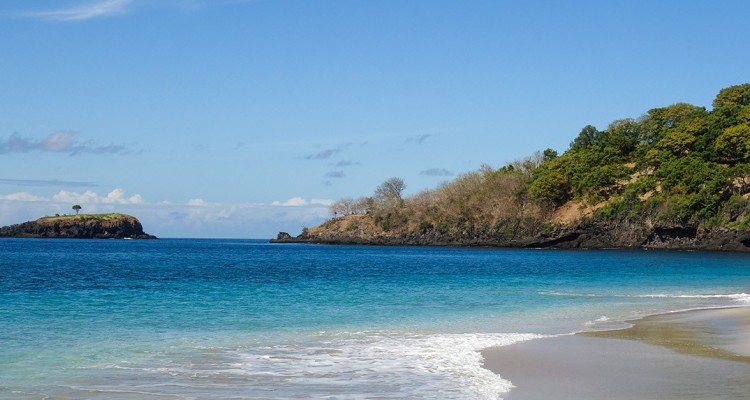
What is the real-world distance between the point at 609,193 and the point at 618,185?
187 cm

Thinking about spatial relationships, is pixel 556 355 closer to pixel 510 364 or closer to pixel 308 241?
pixel 510 364

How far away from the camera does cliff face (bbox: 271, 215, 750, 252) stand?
304ft

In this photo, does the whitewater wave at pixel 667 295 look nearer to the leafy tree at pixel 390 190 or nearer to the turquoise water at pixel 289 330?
the turquoise water at pixel 289 330

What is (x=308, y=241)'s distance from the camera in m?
176

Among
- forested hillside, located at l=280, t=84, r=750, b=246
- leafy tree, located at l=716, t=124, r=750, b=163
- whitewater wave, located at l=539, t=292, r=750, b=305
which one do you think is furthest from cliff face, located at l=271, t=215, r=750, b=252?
whitewater wave, located at l=539, t=292, r=750, b=305

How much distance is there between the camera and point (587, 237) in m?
111

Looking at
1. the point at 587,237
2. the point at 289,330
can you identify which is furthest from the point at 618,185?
the point at 289,330

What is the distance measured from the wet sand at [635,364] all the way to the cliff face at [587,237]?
78381 millimetres

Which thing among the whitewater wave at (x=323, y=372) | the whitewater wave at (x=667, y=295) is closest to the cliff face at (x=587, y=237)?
the whitewater wave at (x=667, y=295)

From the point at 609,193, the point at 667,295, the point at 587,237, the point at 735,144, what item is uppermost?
the point at 735,144

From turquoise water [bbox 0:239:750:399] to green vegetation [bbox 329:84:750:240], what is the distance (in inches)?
2306

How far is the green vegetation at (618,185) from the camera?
96688 millimetres

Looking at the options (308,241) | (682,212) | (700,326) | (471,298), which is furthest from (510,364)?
(308,241)

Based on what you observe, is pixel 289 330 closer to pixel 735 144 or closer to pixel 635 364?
pixel 635 364
